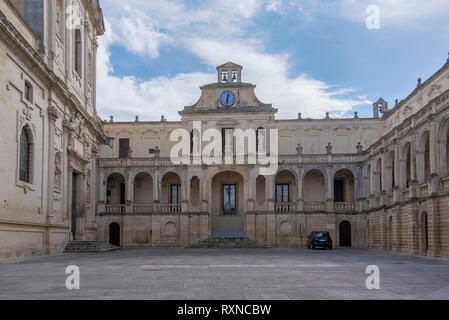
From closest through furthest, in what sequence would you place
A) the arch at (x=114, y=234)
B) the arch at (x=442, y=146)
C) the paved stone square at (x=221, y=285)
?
1. the paved stone square at (x=221, y=285)
2. the arch at (x=442, y=146)
3. the arch at (x=114, y=234)

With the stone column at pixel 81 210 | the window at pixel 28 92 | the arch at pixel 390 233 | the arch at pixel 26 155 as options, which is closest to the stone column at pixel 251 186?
the arch at pixel 390 233

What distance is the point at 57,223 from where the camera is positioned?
2895 centimetres

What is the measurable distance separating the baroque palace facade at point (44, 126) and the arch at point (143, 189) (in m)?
8.04

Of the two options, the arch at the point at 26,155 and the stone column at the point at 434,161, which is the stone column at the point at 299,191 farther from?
the arch at the point at 26,155

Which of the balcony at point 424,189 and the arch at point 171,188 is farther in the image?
the arch at point 171,188

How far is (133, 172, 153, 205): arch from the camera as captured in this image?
4672 cm

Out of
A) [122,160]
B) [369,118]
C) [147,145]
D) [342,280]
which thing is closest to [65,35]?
[122,160]

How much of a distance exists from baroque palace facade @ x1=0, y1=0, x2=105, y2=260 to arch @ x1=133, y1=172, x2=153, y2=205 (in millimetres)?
8040

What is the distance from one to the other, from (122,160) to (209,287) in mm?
33647

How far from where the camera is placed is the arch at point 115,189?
46.2 m

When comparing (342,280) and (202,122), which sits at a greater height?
(202,122)

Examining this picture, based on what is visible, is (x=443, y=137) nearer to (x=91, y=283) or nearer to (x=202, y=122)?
(x=91, y=283)

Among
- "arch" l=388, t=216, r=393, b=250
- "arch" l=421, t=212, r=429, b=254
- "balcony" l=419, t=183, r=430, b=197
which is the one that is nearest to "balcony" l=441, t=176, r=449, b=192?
"balcony" l=419, t=183, r=430, b=197

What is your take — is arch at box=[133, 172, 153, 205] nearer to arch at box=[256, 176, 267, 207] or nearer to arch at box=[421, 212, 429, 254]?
arch at box=[256, 176, 267, 207]
